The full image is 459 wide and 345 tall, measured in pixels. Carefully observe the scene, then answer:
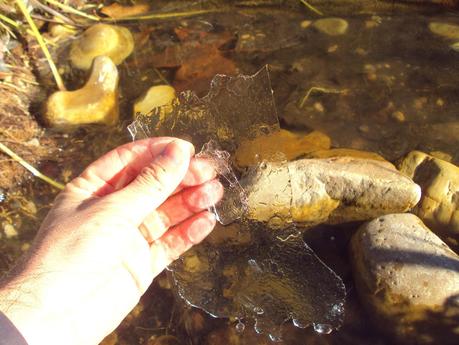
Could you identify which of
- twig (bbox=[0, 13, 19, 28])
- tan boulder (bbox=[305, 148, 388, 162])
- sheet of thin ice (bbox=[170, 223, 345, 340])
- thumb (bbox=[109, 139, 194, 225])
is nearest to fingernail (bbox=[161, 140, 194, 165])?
thumb (bbox=[109, 139, 194, 225])

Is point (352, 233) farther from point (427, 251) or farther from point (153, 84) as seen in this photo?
A: point (153, 84)

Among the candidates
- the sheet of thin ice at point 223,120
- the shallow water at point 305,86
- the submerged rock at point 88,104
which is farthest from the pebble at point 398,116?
the submerged rock at point 88,104

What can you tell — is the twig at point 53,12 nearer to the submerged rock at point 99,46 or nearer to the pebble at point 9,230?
the submerged rock at point 99,46

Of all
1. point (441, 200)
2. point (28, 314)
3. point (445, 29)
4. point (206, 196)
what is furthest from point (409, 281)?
point (445, 29)

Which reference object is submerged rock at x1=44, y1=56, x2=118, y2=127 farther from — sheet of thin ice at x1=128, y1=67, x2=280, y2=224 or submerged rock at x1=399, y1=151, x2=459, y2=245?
submerged rock at x1=399, y1=151, x2=459, y2=245

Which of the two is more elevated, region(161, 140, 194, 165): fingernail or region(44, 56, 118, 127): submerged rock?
region(161, 140, 194, 165): fingernail

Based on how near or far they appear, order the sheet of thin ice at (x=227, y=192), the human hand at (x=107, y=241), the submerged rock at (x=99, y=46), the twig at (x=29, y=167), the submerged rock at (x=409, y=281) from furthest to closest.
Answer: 1. the submerged rock at (x=99, y=46)
2. the twig at (x=29, y=167)
3. the sheet of thin ice at (x=227, y=192)
4. the submerged rock at (x=409, y=281)
5. the human hand at (x=107, y=241)
